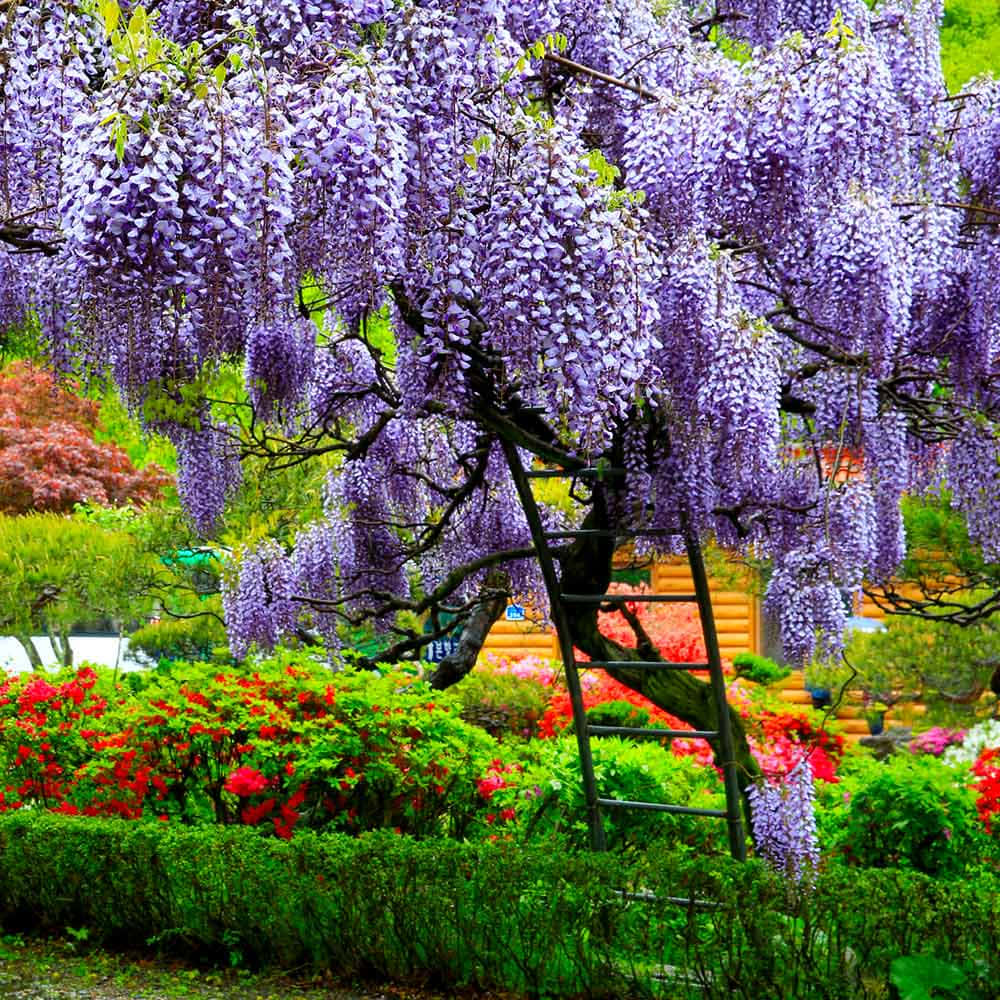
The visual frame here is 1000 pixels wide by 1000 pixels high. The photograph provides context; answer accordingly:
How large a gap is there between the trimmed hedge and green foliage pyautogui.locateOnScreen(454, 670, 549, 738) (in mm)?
5383

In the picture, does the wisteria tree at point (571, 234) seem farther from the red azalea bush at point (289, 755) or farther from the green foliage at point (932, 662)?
the green foliage at point (932, 662)

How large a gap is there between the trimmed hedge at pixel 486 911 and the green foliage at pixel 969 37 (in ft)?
36.9

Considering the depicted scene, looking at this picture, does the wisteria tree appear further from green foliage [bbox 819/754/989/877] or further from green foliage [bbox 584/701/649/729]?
green foliage [bbox 584/701/649/729]

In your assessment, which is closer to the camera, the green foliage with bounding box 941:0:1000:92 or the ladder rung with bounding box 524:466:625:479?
the ladder rung with bounding box 524:466:625:479

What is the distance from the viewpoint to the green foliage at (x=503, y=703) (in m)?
11.2

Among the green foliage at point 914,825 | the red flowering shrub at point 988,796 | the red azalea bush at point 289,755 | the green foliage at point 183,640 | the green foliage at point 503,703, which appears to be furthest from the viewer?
the green foliage at point 183,640

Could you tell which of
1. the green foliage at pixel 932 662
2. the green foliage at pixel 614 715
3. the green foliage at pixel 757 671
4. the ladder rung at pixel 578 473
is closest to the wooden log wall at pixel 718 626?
the green foliage at pixel 757 671

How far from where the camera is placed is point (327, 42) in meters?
3.76

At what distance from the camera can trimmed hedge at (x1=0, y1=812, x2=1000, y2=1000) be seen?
4.31 meters

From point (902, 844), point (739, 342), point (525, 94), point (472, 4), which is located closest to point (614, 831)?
point (902, 844)

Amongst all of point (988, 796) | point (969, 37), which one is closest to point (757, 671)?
point (988, 796)

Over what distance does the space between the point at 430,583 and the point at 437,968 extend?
377 centimetres

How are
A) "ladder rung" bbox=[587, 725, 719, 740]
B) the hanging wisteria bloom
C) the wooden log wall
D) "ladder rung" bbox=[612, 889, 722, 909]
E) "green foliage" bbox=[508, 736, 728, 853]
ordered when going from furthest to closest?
the wooden log wall < "green foliage" bbox=[508, 736, 728, 853] < the hanging wisteria bloom < "ladder rung" bbox=[587, 725, 719, 740] < "ladder rung" bbox=[612, 889, 722, 909]

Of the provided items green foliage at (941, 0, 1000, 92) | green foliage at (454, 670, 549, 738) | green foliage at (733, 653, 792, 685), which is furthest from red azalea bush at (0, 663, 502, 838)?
green foliage at (941, 0, 1000, 92)
